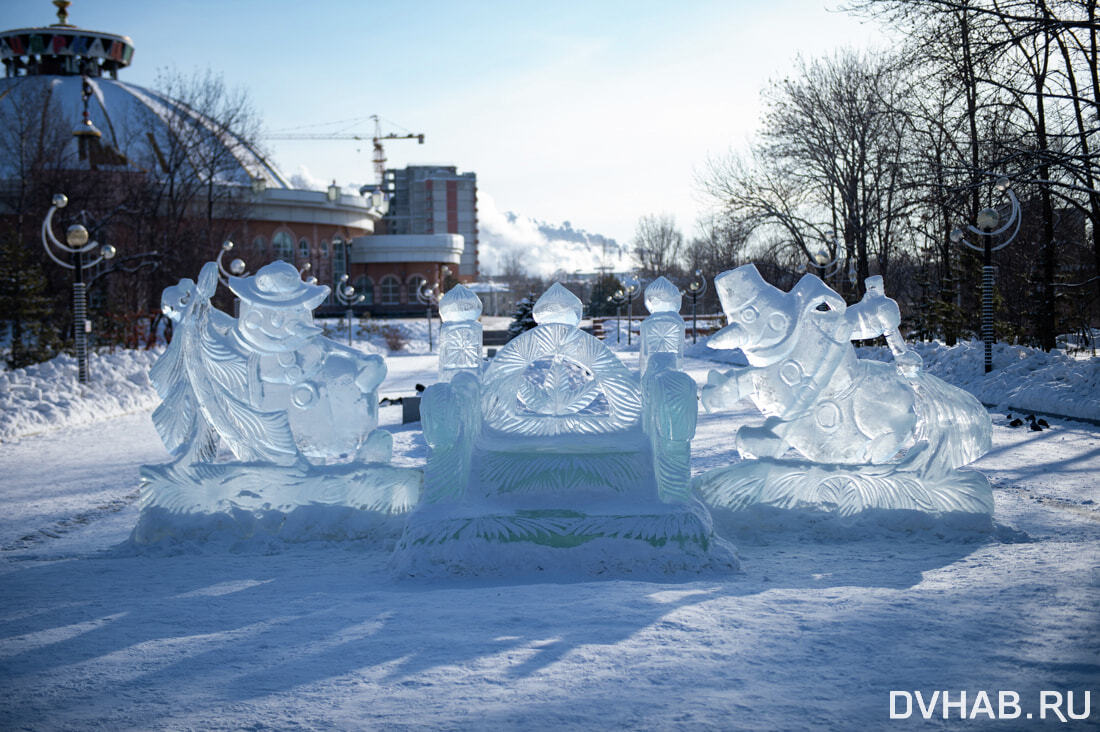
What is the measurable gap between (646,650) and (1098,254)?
61.1 ft

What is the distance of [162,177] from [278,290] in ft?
89.8

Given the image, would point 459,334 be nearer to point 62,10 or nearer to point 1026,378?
point 1026,378

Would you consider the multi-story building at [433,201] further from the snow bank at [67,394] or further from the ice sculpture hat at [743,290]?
the ice sculpture hat at [743,290]

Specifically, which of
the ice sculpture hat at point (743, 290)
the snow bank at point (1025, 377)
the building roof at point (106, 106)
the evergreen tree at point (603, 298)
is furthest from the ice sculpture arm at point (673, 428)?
the evergreen tree at point (603, 298)

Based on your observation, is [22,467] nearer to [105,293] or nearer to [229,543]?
[229,543]

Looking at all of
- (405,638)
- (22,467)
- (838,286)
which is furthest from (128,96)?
(405,638)

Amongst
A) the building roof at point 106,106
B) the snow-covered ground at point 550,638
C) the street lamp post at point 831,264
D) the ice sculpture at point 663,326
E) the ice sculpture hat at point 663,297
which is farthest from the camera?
the building roof at point 106,106

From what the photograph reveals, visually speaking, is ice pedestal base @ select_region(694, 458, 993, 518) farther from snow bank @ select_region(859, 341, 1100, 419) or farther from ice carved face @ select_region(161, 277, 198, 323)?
snow bank @ select_region(859, 341, 1100, 419)

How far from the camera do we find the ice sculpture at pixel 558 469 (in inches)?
160

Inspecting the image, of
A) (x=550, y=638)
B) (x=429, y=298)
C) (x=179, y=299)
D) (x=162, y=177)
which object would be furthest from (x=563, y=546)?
(x=162, y=177)

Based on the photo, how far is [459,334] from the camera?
489cm

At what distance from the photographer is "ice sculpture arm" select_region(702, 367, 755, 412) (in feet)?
15.9

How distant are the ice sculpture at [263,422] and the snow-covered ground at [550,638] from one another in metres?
0.29

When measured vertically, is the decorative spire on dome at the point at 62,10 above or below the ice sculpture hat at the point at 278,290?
above
